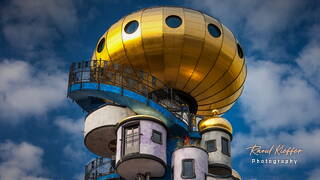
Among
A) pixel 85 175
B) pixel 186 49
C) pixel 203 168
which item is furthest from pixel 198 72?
pixel 85 175

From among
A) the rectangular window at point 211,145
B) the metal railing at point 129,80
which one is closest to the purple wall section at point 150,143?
the metal railing at point 129,80

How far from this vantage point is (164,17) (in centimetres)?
3008

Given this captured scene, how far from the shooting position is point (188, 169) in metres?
26.7

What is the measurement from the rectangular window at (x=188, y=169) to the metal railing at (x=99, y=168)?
4.52 meters

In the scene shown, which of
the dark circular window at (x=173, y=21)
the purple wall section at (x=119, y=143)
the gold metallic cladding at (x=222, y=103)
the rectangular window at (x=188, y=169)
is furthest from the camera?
the gold metallic cladding at (x=222, y=103)

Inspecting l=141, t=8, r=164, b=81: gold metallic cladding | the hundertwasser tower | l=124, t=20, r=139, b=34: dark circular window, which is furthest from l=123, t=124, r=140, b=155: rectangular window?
l=124, t=20, r=139, b=34: dark circular window

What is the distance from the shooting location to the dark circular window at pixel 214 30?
1193 inches

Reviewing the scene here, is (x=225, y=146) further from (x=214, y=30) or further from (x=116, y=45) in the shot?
(x=116, y=45)

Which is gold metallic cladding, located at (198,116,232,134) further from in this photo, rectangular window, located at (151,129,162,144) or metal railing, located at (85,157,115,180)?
metal railing, located at (85,157,115,180)

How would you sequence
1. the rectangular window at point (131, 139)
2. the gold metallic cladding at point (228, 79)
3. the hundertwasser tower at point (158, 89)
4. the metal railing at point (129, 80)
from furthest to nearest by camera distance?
1. the gold metallic cladding at point (228, 79)
2. the metal railing at point (129, 80)
3. the hundertwasser tower at point (158, 89)
4. the rectangular window at point (131, 139)

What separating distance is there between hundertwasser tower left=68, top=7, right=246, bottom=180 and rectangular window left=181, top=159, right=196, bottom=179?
0.05 metres

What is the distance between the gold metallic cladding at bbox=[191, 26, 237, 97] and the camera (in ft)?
99.2

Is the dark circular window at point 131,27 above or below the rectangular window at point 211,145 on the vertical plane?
above

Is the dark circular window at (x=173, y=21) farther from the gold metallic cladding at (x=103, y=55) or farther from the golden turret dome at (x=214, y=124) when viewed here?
the golden turret dome at (x=214, y=124)
